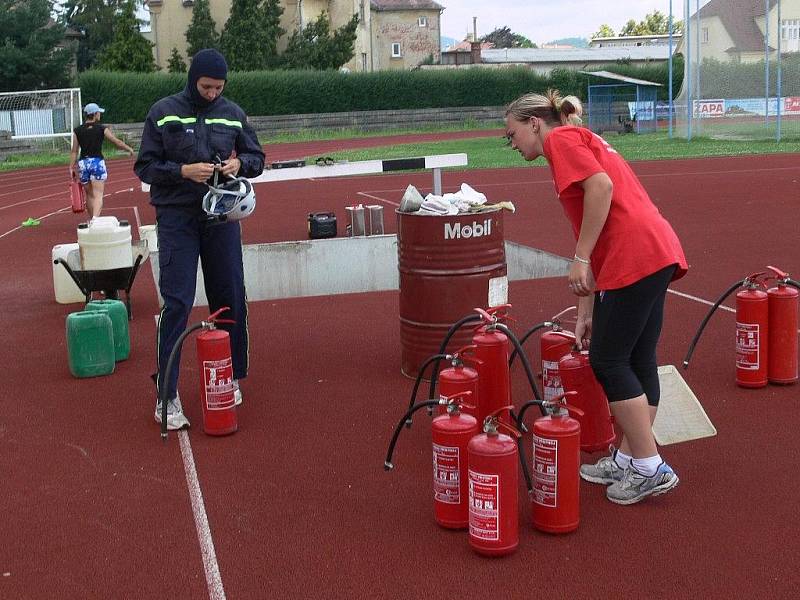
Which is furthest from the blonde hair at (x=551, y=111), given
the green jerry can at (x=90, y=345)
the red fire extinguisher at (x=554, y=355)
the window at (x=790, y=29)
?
the window at (x=790, y=29)

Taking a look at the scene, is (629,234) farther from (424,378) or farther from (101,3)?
(101,3)

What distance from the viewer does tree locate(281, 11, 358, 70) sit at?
192 feet

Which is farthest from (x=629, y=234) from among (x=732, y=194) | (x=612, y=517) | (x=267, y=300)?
(x=732, y=194)

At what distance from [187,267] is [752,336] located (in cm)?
335

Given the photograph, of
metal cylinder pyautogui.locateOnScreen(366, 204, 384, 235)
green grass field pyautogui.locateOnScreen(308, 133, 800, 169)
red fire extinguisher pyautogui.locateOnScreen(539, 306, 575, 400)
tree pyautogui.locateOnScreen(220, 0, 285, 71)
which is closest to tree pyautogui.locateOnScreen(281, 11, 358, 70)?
tree pyautogui.locateOnScreen(220, 0, 285, 71)

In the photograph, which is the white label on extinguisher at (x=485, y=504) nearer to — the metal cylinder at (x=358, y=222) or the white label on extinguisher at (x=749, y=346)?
the white label on extinguisher at (x=749, y=346)

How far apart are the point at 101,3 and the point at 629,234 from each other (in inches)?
2560

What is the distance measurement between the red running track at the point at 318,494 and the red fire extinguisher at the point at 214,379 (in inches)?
4.2

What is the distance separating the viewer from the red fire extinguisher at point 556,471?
4289 millimetres

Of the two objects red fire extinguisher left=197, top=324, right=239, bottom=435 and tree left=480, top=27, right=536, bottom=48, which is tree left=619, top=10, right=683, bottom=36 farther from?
red fire extinguisher left=197, top=324, right=239, bottom=435

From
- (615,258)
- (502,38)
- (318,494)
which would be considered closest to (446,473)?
(318,494)

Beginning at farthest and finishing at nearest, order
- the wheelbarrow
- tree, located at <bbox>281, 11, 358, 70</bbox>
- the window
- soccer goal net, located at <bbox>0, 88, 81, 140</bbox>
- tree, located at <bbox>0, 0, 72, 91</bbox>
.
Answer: tree, located at <bbox>281, 11, 358, 70</bbox>
tree, located at <bbox>0, 0, 72, 91</bbox>
soccer goal net, located at <bbox>0, 88, 81, 140</bbox>
the window
the wheelbarrow

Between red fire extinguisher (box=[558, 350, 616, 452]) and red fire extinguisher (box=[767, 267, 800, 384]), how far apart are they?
1.59 m

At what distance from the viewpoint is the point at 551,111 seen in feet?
14.8
